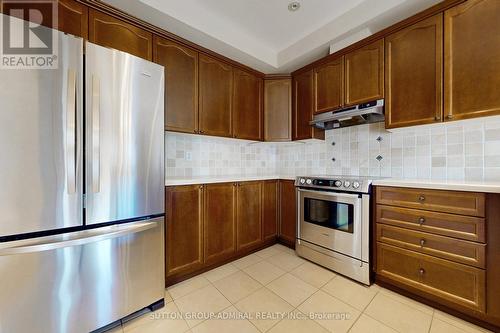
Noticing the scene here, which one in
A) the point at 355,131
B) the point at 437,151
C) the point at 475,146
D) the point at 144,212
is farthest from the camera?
the point at 355,131

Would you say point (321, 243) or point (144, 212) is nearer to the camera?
point (144, 212)

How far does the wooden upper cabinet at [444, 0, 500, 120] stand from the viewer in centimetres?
143

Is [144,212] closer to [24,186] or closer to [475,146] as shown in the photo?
[24,186]

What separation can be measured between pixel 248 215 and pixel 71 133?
185 centimetres

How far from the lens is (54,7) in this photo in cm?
142

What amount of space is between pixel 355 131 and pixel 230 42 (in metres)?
1.82

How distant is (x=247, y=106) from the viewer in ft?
8.84

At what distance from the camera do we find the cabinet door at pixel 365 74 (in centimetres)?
197

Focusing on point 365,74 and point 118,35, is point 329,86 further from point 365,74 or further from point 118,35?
point 118,35

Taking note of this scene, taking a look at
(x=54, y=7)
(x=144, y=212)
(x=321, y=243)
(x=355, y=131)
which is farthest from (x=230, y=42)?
(x=321, y=243)

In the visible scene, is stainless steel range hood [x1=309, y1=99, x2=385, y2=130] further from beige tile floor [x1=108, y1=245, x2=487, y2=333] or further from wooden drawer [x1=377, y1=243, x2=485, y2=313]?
beige tile floor [x1=108, y1=245, x2=487, y2=333]

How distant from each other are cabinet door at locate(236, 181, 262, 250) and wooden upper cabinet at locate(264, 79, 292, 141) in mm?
787

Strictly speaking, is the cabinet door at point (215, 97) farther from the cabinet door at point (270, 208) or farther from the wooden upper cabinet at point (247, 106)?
the cabinet door at point (270, 208)

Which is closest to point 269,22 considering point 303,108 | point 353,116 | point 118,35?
point 303,108
